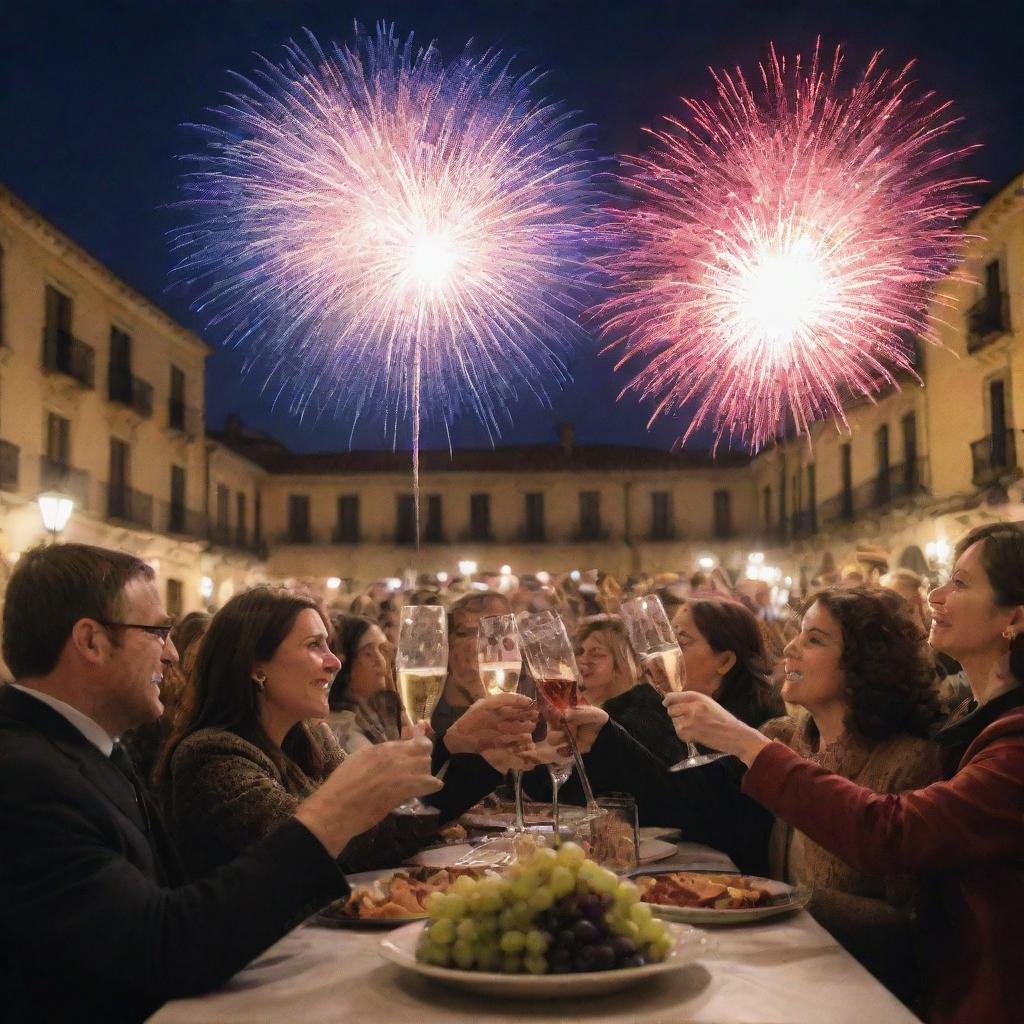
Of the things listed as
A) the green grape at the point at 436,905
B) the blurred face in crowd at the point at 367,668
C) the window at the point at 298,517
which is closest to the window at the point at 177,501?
the window at the point at 298,517

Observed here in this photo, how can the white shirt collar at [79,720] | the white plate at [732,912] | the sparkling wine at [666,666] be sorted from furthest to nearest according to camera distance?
the sparkling wine at [666,666], the white plate at [732,912], the white shirt collar at [79,720]

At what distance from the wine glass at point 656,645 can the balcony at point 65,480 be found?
812 inches

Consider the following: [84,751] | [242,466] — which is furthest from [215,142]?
[242,466]

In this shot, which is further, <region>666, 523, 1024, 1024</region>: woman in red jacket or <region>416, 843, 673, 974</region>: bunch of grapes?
<region>666, 523, 1024, 1024</region>: woman in red jacket

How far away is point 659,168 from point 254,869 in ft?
22.9

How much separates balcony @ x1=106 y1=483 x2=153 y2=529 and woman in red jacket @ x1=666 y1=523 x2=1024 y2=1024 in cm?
2488

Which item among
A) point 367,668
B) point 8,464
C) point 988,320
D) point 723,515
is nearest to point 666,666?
point 367,668

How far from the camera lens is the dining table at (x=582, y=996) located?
179 centimetres

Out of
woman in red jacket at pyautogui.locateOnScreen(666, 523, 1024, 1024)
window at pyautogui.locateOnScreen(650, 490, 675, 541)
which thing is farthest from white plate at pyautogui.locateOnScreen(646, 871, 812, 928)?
window at pyautogui.locateOnScreen(650, 490, 675, 541)

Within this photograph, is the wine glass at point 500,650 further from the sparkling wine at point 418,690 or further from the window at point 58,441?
the window at point 58,441

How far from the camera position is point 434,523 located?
45000 millimetres

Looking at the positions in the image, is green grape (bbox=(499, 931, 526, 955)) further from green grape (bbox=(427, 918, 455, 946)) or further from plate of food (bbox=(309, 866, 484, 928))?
plate of food (bbox=(309, 866, 484, 928))

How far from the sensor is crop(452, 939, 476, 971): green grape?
1.87 m

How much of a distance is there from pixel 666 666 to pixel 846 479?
29.9 metres
